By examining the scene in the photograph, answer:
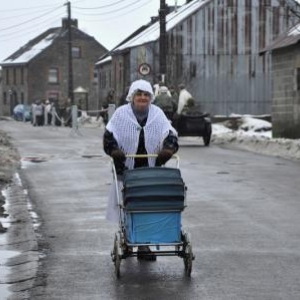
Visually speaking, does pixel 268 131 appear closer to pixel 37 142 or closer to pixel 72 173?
pixel 37 142

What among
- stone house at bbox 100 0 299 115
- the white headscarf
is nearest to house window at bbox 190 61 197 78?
stone house at bbox 100 0 299 115

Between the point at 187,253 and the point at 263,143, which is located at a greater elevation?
the point at 187,253

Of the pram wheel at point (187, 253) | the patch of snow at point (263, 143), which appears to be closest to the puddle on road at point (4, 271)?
the pram wheel at point (187, 253)

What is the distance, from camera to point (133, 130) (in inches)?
289

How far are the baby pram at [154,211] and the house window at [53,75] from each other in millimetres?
81748

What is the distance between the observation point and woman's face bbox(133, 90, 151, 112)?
24.0 ft

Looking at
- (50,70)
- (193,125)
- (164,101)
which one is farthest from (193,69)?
(50,70)

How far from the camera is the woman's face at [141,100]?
7309 millimetres

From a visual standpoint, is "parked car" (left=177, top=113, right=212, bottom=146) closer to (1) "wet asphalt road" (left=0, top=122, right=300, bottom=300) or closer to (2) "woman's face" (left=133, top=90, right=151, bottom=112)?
(1) "wet asphalt road" (left=0, top=122, right=300, bottom=300)

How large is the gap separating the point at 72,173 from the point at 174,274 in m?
9.35

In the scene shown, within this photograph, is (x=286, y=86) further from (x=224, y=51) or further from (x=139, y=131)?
(x=224, y=51)

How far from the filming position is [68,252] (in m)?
8.25

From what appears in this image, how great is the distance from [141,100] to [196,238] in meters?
2.24

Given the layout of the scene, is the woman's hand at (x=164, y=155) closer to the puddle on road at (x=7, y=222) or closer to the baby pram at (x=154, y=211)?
the baby pram at (x=154, y=211)
